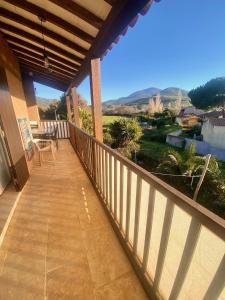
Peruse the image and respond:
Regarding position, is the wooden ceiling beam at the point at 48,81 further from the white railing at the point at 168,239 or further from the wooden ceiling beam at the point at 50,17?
Answer: the white railing at the point at 168,239

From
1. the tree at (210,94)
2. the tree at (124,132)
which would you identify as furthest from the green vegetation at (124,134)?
the tree at (210,94)

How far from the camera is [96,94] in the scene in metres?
2.63

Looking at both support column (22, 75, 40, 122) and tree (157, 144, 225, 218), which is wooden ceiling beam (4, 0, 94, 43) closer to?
support column (22, 75, 40, 122)

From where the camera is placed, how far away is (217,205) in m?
8.85

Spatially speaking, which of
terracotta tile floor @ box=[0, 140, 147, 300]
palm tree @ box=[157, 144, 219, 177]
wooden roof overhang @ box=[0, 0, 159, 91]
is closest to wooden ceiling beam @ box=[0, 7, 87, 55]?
wooden roof overhang @ box=[0, 0, 159, 91]

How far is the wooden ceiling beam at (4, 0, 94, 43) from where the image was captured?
196 cm

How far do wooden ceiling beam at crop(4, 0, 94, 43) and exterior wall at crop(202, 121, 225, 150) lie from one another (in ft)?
65.4

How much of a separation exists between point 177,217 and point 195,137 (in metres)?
24.5

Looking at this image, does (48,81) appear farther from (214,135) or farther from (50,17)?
(214,135)

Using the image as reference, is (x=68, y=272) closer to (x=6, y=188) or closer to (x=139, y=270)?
(x=139, y=270)

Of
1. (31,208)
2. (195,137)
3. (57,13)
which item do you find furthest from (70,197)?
(195,137)

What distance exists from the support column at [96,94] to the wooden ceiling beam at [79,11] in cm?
76

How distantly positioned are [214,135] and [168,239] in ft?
70.1

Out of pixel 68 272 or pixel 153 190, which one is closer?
pixel 153 190
